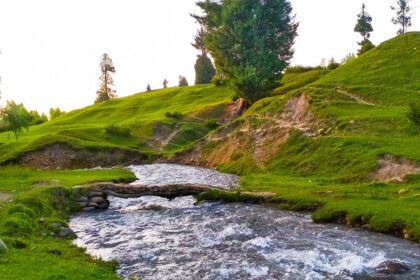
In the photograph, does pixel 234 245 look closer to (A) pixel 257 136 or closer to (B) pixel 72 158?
(A) pixel 257 136

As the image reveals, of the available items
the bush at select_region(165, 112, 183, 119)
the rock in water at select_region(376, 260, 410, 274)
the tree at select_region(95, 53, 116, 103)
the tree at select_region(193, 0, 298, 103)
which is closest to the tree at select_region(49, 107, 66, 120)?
the tree at select_region(95, 53, 116, 103)

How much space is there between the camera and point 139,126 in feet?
310

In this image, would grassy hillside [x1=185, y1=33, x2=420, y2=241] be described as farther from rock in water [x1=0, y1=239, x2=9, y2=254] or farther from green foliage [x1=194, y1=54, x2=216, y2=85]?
green foliage [x1=194, y1=54, x2=216, y2=85]

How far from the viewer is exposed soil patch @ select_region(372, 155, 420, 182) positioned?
120ft

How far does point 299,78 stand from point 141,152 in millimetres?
50070

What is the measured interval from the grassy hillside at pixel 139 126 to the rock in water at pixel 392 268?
62017 mm

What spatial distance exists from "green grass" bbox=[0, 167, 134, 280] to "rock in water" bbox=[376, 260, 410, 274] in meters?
11.3

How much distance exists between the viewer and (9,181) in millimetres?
42875

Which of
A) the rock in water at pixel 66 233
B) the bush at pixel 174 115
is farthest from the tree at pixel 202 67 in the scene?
the rock in water at pixel 66 233

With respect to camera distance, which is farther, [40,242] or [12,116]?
[12,116]

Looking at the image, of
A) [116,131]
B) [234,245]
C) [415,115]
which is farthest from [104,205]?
[116,131]

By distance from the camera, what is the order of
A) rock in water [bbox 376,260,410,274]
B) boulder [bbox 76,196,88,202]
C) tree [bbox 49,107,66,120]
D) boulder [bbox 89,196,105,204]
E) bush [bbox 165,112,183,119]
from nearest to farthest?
1. rock in water [bbox 376,260,410,274]
2. boulder [bbox 76,196,88,202]
3. boulder [bbox 89,196,105,204]
4. bush [bbox 165,112,183,119]
5. tree [bbox 49,107,66,120]

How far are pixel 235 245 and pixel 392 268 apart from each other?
25.3 ft

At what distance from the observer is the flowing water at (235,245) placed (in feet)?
66.1
